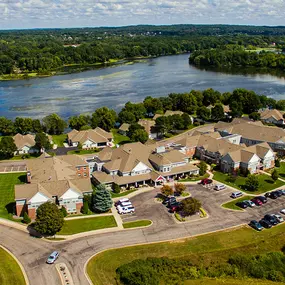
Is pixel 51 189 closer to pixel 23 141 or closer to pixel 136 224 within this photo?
pixel 136 224

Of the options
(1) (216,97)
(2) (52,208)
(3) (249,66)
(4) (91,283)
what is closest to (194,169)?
(2) (52,208)

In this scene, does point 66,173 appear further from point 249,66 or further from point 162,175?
point 249,66

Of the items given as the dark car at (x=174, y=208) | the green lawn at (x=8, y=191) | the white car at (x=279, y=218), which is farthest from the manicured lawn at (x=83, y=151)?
the white car at (x=279, y=218)

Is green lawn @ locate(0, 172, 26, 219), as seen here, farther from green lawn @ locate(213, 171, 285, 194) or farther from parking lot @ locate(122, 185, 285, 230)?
green lawn @ locate(213, 171, 285, 194)

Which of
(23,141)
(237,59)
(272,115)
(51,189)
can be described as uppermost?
(237,59)

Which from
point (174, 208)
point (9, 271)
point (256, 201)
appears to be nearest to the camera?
point (9, 271)

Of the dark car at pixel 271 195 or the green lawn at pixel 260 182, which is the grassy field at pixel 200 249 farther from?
the green lawn at pixel 260 182

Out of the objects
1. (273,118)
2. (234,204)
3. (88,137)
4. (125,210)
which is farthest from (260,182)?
(273,118)
